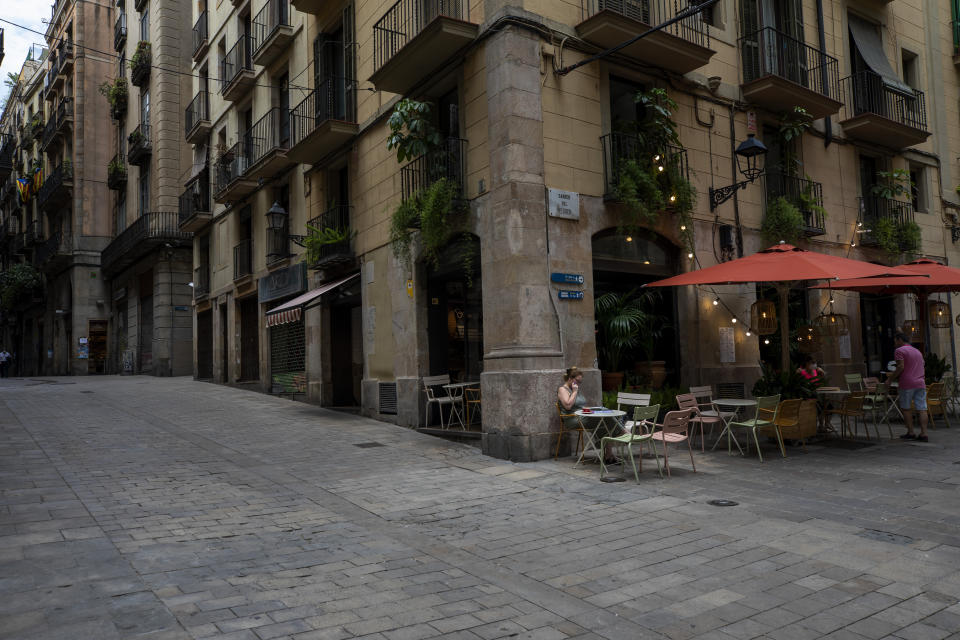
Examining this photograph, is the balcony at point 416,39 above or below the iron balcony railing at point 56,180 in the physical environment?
below

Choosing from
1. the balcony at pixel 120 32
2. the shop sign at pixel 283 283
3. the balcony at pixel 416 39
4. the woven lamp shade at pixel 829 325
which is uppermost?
the balcony at pixel 120 32

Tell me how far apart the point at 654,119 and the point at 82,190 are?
31.5m

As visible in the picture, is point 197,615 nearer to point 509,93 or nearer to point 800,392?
point 509,93

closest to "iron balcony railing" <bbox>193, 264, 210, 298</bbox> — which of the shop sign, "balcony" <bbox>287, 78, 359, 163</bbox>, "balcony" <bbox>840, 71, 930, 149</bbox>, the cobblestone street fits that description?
the shop sign

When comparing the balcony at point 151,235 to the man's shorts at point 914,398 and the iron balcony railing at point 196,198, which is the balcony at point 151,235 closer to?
the iron balcony railing at point 196,198

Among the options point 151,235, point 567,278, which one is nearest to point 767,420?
point 567,278

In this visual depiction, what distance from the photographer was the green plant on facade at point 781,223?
13602 millimetres

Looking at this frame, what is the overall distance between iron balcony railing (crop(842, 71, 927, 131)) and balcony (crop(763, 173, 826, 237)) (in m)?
2.84

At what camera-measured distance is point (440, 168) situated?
37.2ft

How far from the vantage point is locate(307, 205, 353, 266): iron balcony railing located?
1467 centimetres

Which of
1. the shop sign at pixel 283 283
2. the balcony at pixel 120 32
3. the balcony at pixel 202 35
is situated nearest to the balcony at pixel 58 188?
the balcony at pixel 120 32

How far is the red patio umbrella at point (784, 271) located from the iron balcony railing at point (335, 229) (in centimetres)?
710

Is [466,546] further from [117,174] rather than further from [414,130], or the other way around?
[117,174]

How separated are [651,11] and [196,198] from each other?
17.1m
